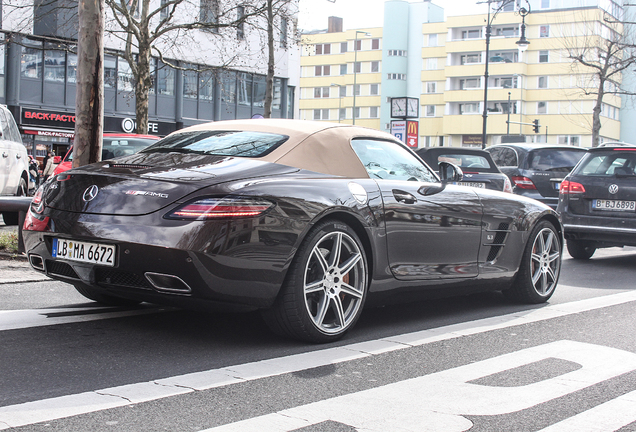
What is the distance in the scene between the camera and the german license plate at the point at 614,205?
10305 mm

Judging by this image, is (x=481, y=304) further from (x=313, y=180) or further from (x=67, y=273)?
(x=67, y=273)

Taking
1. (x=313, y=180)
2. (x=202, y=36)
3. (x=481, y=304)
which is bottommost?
(x=481, y=304)

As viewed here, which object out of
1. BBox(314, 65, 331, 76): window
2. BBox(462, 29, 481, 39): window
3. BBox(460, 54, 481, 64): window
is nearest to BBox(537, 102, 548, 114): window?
BBox(460, 54, 481, 64): window

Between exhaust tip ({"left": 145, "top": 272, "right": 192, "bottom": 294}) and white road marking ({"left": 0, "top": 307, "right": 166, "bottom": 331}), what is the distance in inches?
43.7

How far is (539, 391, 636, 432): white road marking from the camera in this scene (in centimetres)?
352

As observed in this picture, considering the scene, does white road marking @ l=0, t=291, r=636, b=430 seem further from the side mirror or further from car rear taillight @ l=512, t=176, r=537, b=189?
car rear taillight @ l=512, t=176, r=537, b=189

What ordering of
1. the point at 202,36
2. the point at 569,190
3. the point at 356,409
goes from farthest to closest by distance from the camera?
the point at 202,36
the point at 569,190
the point at 356,409

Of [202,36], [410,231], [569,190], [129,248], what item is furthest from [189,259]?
[202,36]

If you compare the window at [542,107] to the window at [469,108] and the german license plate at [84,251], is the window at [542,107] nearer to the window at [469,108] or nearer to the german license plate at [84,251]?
the window at [469,108]

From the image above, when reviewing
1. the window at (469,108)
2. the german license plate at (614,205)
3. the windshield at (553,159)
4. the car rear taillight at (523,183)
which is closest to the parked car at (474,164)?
the car rear taillight at (523,183)

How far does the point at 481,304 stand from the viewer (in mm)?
6984

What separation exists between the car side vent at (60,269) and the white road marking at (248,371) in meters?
1.15

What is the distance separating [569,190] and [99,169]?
7569 mm

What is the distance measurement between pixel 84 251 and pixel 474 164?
10825mm
